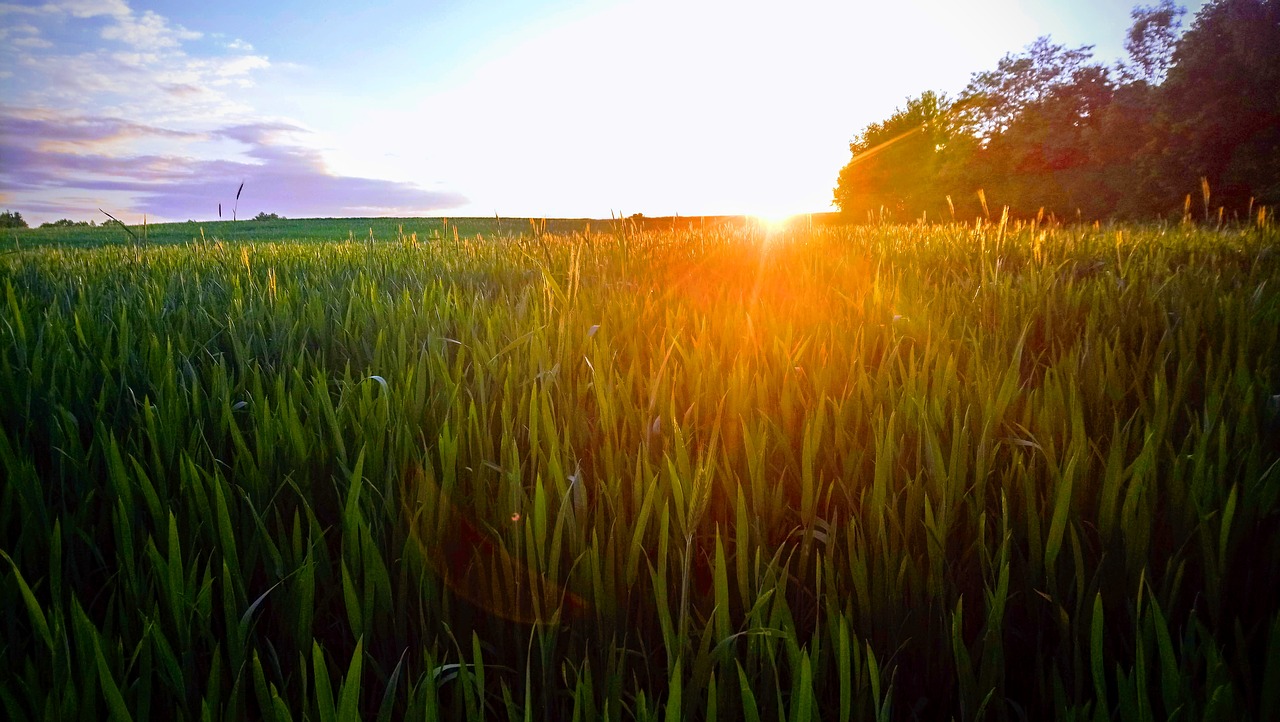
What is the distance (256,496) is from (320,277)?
3.27 metres

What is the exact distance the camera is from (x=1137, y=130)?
23953 mm

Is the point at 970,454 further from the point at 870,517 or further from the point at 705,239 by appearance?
the point at 705,239

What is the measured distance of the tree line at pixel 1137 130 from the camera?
1978 centimetres

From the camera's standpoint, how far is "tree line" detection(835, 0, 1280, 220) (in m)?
19.8

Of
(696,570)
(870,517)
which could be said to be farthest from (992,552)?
(696,570)

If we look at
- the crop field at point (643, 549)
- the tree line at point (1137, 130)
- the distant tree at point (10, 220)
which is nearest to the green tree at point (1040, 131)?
the tree line at point (1137, 130)

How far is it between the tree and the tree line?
768 centimetres

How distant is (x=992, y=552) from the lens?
2.93 feet

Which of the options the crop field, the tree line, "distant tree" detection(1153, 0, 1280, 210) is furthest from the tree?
the crop field

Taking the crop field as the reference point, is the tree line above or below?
above

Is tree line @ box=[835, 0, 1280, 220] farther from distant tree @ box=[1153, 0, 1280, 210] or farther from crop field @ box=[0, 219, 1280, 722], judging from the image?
crop field @ box=[0, 219, 1280, 722]

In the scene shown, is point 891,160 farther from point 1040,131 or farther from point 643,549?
point 643,549

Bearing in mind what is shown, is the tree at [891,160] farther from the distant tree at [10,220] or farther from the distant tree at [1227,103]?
the distant tree at [10,220]

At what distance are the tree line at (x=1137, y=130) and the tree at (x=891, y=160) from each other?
7.68 meters
